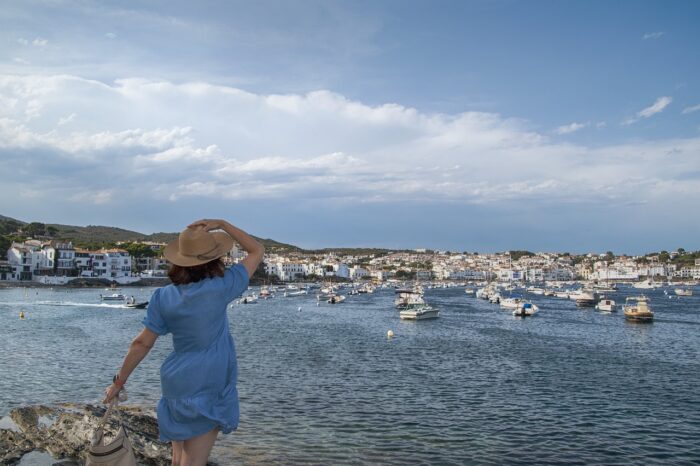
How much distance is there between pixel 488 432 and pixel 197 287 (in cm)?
1184

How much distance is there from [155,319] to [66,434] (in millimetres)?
7754

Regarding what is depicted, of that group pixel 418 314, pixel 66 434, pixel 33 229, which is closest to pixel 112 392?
pixel 66 434

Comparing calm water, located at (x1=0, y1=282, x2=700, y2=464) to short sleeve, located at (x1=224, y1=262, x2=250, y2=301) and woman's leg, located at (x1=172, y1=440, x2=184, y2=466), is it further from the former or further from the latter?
short sleeve, located at (x1=224, y1=262, x2=250, y2=301)

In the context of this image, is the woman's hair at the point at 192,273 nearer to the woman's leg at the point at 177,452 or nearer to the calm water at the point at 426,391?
the woman's leg at the point at 177,452

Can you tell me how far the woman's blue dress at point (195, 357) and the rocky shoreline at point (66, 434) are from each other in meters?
5.12

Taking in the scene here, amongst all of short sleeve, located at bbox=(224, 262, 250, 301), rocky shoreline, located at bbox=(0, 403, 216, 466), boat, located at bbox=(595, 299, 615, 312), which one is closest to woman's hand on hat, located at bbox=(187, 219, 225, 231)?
short sleeve, located at bbox=(224, 262, 250, 301)

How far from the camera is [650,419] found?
15.5 meters

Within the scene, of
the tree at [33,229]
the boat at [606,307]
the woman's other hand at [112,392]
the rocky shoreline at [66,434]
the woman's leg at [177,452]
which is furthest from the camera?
the tree at [33,229]

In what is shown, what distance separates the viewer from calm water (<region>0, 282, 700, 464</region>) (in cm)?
1246

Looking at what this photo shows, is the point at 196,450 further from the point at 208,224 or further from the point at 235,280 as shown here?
the point at 208,224

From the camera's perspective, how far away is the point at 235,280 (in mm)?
3924

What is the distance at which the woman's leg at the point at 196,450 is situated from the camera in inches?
153

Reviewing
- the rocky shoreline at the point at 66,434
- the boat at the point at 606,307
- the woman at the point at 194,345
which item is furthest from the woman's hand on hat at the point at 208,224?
the boat at the point at 606,307

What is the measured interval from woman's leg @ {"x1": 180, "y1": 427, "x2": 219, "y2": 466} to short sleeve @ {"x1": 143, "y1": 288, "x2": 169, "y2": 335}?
786 millimetres
